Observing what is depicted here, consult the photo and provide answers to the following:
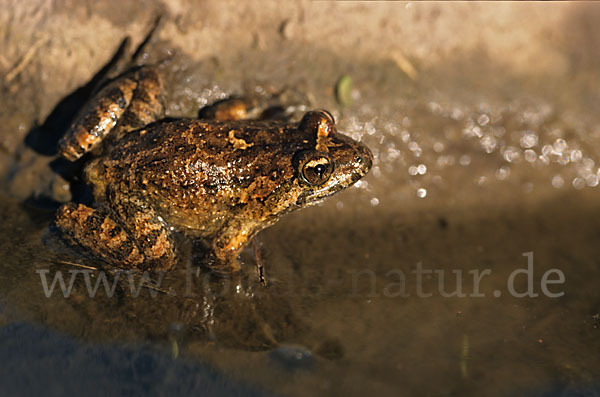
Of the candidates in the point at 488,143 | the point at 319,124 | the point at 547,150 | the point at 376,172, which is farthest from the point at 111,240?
the point at 547,150

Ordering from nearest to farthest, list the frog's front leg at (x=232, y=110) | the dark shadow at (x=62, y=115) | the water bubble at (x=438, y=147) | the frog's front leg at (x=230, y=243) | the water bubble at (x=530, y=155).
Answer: the frog's front leg at (x=230, y=243) < the frog's front leg at (x=232, y=110) < the dark shadow at (x=62, y=115) < the water bubble at (x=438, y=147) < the water bubble at (x=530, y=155)

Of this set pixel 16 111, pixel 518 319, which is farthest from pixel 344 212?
pixel 16 111

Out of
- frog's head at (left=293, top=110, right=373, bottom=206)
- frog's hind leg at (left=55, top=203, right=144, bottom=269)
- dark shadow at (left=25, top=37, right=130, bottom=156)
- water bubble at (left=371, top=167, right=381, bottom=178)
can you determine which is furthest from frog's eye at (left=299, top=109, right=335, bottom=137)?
dark shadow at (left=25, top=37, right=130, bottom=156)

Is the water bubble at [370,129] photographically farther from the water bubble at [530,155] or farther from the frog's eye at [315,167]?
the water bubble at [530,155]

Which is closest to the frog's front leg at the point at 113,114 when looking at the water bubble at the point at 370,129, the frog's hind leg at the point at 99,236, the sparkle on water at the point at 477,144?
the frog's hind leg at the point at 99,236

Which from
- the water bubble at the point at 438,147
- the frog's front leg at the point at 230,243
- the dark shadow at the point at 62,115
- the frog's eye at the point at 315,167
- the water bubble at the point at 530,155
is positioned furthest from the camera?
the water bubble at the point at 530,155

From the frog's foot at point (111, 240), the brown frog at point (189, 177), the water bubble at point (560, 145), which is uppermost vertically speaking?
the water bubble at point (560, 145)

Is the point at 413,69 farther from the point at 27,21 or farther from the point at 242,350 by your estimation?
the point at 27,21
